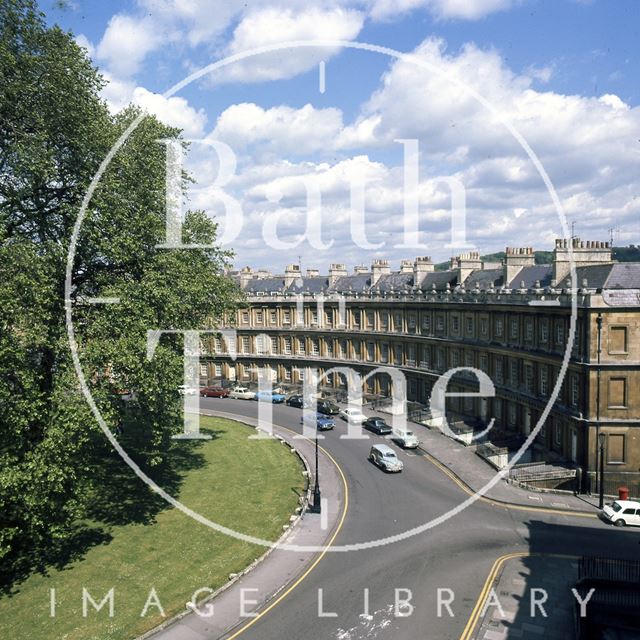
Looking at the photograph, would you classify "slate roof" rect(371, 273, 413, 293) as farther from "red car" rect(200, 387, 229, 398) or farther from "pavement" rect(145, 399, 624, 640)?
"pavement" rect(145, 399, 624, 640)

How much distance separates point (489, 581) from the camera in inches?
929

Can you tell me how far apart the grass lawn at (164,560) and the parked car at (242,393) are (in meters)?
25.1

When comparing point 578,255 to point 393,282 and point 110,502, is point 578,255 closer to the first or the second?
point 393,282

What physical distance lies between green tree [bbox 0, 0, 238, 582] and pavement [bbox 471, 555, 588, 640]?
17.0m

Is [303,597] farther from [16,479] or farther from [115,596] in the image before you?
[16,479]

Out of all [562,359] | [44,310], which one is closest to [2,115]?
[44,310]

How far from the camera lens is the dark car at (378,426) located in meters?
47.6

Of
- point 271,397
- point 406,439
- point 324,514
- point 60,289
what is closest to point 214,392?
point 271,397

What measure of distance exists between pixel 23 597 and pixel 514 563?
21792mm

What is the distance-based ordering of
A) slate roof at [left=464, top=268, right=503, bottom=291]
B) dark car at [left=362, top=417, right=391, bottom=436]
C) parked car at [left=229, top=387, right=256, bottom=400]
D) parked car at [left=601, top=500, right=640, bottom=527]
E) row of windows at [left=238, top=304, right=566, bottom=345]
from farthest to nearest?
parked car at [left=229, top=387, right=256, bottom=400]
slate roof at [left=464, top=268, right=503, bottom=291]
dark car at [left=362, top=417, right=391, bottom=436]
row of windows at [left=238, top=304, right=566, bottom=345]
parked car at [left=601, top=500, right=640, bottom=527]

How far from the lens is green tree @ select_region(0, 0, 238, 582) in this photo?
21797 mm

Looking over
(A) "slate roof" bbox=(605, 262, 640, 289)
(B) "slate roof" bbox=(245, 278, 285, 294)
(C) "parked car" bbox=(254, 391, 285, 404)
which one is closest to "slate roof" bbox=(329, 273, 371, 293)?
(B) "slate roof" bbox=(245, 278, 285, 294)

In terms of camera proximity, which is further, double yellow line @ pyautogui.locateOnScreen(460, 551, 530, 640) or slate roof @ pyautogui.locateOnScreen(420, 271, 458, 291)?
slate roof @ pyautogui.locateOnScreen(420, 271, 458, 291)

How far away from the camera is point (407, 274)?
6488 centimetres
